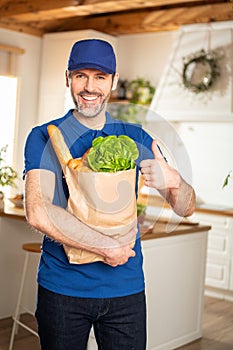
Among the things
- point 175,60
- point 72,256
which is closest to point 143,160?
point 72,256

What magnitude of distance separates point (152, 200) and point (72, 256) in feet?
0.91

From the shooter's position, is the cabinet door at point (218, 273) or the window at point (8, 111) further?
the window at point (8, 111)

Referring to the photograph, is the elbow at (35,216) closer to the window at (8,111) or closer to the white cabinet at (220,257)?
the white cabinet at (220,257)

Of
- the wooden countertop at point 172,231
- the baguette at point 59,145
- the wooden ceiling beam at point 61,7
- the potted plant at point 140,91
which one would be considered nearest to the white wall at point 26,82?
the wooden ceiling beam at point 61,7

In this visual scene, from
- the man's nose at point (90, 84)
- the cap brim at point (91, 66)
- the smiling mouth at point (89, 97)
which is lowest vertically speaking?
the smiling mouth at point (89, 97)

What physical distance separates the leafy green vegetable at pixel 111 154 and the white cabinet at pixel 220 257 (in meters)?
3.90

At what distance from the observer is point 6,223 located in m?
4.16

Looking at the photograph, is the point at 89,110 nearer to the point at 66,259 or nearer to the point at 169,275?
the point at 66,259

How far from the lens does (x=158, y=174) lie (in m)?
1.49

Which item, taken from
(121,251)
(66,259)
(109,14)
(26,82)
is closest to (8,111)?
(26,82)

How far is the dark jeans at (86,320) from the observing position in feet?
5.35

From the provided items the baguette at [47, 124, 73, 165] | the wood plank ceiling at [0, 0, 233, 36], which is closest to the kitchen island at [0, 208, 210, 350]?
the baguette at [47, 124, 73, 165]

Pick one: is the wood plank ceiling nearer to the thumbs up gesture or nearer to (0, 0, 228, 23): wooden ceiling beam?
(0, 0, 228, 23): wooden ceiling beam

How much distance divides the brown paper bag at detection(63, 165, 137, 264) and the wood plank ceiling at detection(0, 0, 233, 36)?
3795mm
